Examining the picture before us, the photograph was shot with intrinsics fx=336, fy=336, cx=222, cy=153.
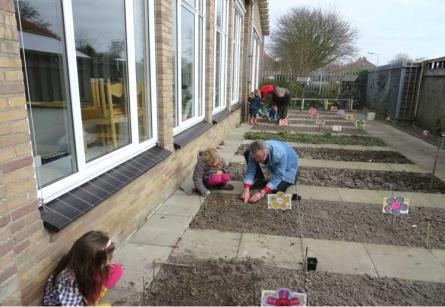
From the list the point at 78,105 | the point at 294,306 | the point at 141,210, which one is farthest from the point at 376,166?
the point at 78,105

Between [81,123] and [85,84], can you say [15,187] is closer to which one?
[81,123]

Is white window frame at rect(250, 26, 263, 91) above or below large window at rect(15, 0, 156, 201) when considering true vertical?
above

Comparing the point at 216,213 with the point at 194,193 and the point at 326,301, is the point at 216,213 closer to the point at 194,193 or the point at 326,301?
the point at 194,193

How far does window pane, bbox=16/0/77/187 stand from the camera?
263cm

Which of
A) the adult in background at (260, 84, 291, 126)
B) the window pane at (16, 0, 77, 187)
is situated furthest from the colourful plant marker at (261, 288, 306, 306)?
the adult in background at (260, 84, 291, 126)

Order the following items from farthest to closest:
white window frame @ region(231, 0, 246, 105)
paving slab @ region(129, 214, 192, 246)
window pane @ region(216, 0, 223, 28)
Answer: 1. white window frame @ region(231, 0, 246, 105)
2. window pane @ region(216, 0, 223, 28)
3. paving slab @ region(129, 214, 192, 246)

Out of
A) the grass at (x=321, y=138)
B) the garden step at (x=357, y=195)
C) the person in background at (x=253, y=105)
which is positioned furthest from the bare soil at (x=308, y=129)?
the garden step at (x=357, y=195)

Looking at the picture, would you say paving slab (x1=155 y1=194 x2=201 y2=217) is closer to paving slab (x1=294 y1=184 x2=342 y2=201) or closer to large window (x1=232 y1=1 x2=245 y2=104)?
paving slab (x1=294 y1=184 x2=342 y2=201)

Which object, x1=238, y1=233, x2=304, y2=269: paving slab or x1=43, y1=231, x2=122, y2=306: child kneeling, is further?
x1=238, y1=233, x2=304, y2=269: paving slab

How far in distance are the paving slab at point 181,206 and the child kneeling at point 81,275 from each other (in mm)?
1958

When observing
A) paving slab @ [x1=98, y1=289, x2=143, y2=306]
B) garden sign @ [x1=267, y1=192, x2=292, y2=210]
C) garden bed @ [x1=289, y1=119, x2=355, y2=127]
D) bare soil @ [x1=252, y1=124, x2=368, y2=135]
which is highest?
garden sign @ [x1=267, y1=192, x2=292, y2=210]

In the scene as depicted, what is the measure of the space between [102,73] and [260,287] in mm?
2647

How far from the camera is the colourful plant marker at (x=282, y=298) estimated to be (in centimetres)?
214

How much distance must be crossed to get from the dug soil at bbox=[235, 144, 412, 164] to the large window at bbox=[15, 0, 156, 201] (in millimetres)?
4145
